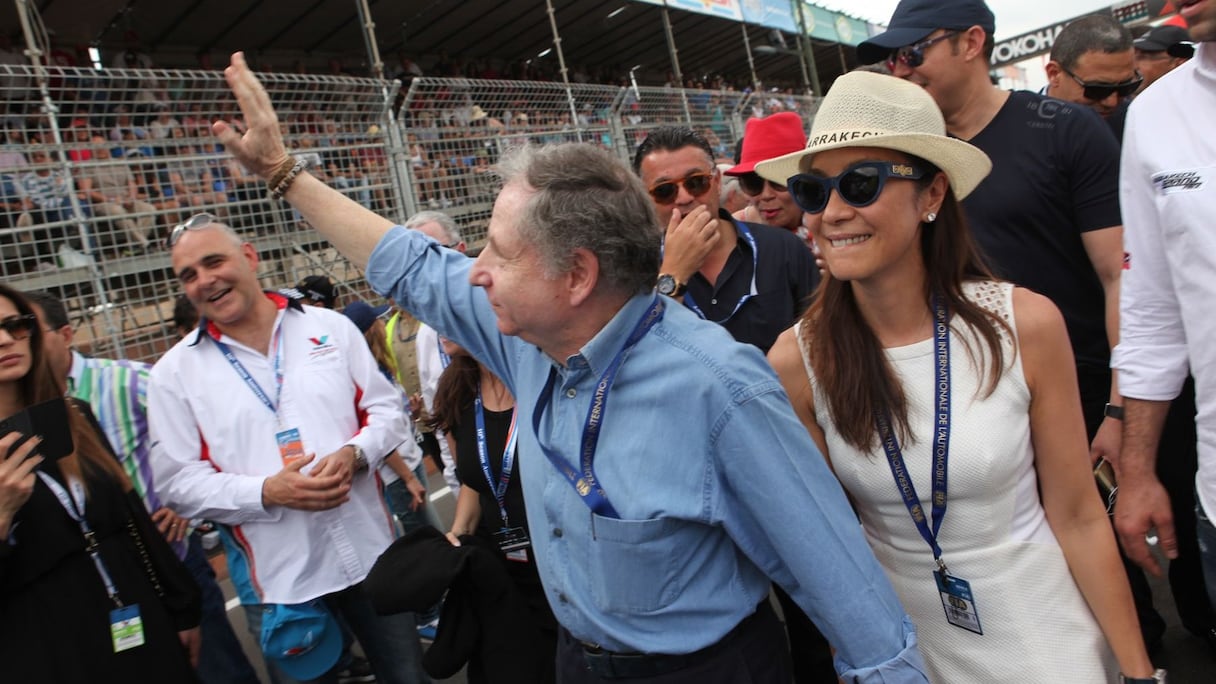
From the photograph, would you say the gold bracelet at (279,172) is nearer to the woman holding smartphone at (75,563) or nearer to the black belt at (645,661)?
the woman holding smartphone at (75,563)

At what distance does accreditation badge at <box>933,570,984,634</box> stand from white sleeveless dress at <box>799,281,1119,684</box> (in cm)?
1

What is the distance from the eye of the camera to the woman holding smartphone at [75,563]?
7.13ft

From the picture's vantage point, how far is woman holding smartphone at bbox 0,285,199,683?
2.17m

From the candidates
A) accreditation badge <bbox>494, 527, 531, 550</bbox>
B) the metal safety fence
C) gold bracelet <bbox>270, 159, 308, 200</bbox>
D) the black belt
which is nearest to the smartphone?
gold bracelet <bbox>270, 159, 308, 200</bbox>

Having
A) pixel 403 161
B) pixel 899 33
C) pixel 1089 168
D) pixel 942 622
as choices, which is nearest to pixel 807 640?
pixel 942 622

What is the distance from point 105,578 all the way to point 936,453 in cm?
239

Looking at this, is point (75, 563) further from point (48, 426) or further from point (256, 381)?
point (256, 381)

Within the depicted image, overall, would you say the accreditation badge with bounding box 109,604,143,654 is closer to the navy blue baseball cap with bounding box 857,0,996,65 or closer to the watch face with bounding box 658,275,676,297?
the watch face with bounding box 658,275,676,297

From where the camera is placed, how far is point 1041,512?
178 cm

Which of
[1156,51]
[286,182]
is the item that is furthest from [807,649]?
[1156,51]

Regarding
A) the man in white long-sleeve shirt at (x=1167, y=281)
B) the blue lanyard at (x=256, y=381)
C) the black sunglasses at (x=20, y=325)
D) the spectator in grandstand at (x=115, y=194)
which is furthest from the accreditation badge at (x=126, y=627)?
the spectator in grandstand at (x=115, y=194)

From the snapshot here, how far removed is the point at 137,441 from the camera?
3.29 meters

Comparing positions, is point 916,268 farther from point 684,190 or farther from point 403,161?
point 403,161

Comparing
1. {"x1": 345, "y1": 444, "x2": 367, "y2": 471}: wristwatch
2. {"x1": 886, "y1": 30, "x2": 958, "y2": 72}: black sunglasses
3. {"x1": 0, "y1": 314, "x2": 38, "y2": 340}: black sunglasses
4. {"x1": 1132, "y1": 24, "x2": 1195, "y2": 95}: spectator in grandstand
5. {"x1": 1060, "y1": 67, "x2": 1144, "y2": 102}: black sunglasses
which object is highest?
{"x1": 1132, "y1": 24, "x2": 1195, "y2": 95}: spectator in grandstand
